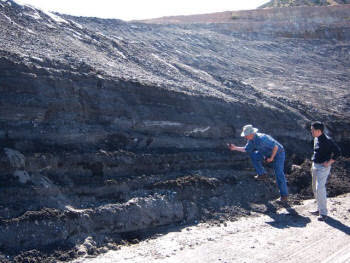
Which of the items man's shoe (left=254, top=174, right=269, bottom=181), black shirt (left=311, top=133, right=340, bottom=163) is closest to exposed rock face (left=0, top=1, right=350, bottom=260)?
man's shoe (left=254, top=174, right=269, bottom=181)

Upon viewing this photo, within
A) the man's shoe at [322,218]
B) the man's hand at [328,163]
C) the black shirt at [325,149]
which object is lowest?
the man's shoe at [322,218]

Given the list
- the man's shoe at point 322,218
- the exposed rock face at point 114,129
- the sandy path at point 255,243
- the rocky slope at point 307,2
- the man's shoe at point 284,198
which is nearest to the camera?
the sandy path at point 255,243

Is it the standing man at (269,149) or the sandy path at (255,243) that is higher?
the standing man at (269,149)

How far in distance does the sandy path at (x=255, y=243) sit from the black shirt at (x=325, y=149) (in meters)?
0.92

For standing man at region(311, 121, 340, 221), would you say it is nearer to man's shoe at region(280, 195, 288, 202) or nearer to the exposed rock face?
man's shoe at region(280, 195, 288, 202)

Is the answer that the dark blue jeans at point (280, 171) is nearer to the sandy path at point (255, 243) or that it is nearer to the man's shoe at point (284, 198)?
the man's shoe at point (284, 198)

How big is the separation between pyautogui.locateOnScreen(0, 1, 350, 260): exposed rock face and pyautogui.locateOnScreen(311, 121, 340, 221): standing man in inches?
47.4

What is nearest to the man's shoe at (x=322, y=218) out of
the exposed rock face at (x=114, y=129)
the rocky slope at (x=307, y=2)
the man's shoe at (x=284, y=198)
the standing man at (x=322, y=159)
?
the standing man at (x=322, y=159)

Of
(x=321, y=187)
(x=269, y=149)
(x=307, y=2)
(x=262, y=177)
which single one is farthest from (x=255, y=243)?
(x=307, y=2)

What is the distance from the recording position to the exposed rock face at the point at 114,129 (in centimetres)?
517

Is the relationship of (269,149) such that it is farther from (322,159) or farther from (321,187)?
(321,187)

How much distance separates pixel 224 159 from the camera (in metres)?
7.32

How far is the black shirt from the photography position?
5.65 meters

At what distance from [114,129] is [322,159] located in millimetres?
3446
